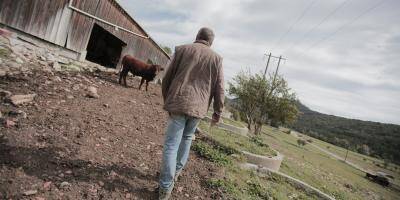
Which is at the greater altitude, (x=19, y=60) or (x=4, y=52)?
(x=4, y=52)

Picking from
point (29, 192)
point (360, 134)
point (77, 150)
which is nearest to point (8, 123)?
point (77, 150)

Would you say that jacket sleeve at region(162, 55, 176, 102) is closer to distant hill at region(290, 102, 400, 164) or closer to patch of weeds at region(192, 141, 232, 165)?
patch of weeds at region(192, 141, 232, 165)

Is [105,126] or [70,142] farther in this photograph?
[105,126]

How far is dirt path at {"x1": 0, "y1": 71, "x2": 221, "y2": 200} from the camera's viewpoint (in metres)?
3.38

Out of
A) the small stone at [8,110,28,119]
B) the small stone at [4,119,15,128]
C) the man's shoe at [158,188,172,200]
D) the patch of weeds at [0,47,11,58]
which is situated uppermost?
the patch of weeds at [0,47,11,58]

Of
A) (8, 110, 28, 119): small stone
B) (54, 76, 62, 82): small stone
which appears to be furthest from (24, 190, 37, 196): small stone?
(54, 76, 62, 82): small stone

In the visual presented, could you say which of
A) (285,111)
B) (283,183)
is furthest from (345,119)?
(283,183)

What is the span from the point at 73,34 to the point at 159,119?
649 centimetres

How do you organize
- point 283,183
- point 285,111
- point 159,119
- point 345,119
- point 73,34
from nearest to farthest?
point 283,183 < point 159,119 < point 73,34 < point 285,111 < point 345,119

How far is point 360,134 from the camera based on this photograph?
151625mm

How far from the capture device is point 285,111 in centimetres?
2903

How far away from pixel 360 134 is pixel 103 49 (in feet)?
542

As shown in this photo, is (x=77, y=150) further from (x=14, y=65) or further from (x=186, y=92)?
(x=14, y=65)

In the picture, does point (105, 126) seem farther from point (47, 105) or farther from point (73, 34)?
point (73, 34)
